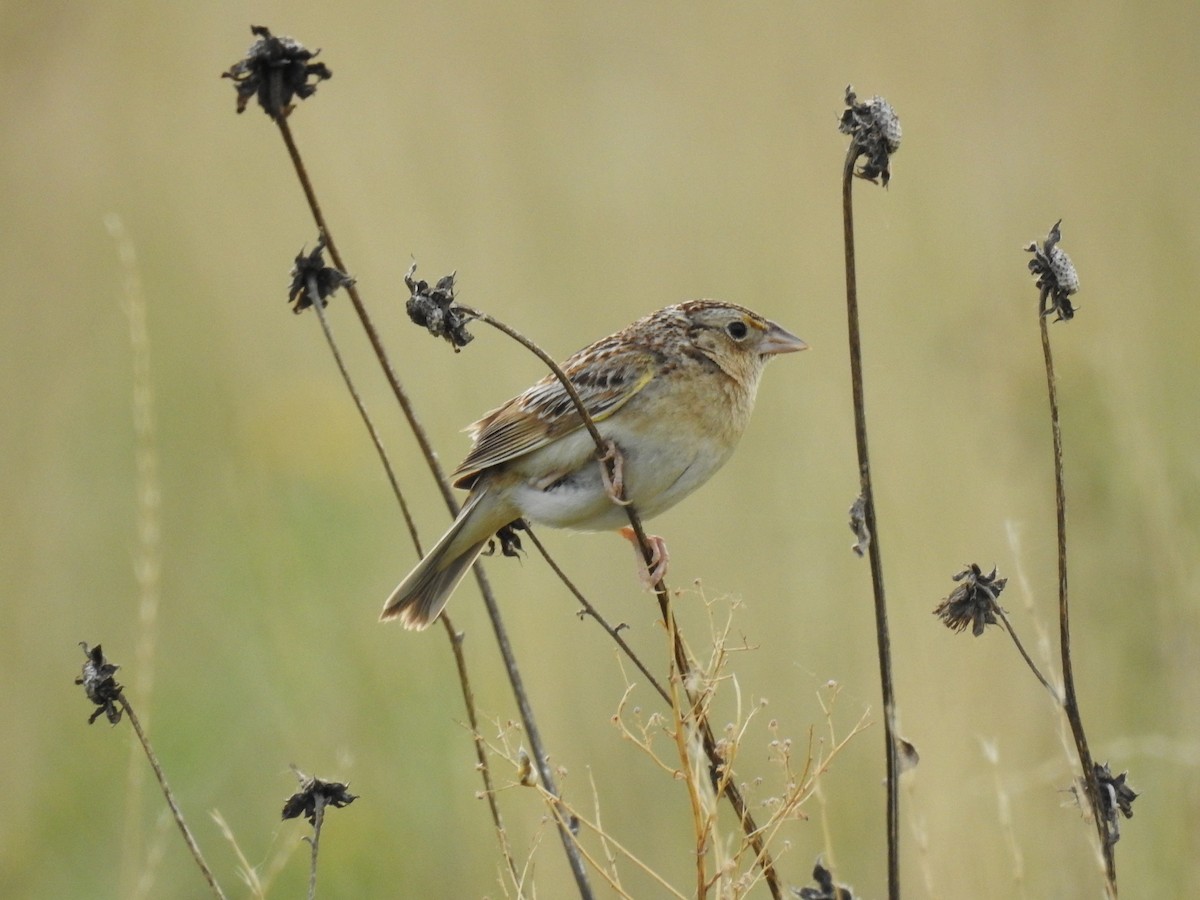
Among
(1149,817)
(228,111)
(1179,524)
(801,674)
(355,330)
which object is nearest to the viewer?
(1149,817)

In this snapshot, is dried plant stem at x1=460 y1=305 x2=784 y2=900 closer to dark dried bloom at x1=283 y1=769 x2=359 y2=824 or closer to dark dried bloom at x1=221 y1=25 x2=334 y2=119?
dark dried bloom at x1=221 y1=25 x2=334 y2=119

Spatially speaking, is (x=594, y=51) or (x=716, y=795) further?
(x=594, y=51)

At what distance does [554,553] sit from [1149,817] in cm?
242

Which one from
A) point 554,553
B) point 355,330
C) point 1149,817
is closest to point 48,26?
point 355,330

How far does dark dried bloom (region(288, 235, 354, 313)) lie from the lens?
232 cm

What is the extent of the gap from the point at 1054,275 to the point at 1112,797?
31.5 inches

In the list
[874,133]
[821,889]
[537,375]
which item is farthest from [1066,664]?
[537,375]

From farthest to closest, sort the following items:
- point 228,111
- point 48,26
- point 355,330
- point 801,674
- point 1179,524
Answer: point 228,111 → point 48,26 → point 355,330 → point 801,674 → point 1179,524

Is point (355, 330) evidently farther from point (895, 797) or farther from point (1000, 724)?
point (895, 797)

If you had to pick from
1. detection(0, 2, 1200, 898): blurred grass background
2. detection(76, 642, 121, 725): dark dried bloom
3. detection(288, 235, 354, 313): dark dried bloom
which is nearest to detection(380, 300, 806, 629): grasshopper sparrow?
detection(0, 2, 1200, 898): blurred grass background

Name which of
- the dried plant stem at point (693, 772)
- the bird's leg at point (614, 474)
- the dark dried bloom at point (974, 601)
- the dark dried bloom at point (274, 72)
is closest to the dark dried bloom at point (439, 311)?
the dark dried bloom at point (274, 72)

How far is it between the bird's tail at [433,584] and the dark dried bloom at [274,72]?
1477mm

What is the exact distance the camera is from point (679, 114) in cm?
719

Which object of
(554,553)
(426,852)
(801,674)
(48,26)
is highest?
(48,26)
